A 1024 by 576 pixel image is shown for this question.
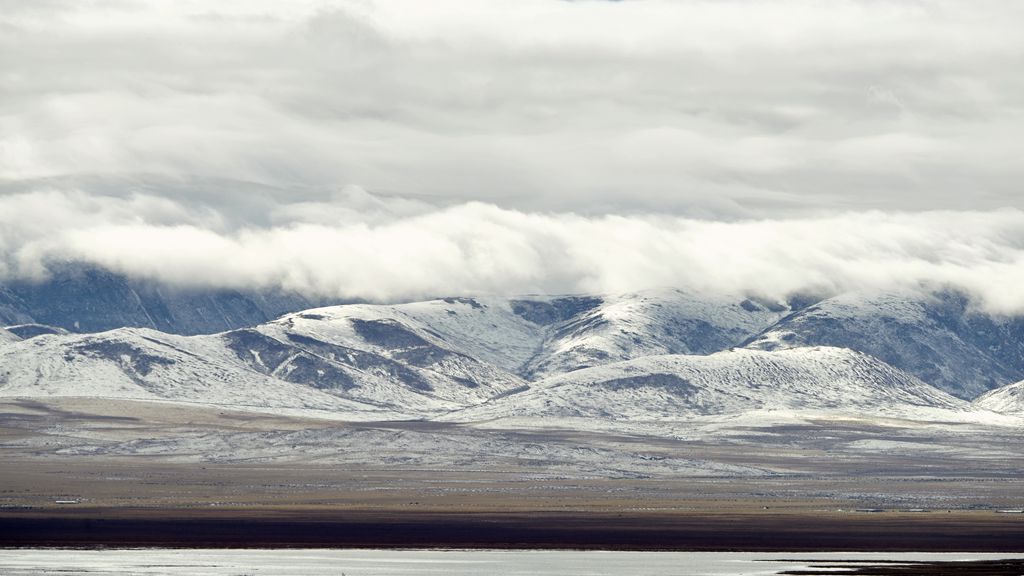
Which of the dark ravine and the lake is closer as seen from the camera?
the lake

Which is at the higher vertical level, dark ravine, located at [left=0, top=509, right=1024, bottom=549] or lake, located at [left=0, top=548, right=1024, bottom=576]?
lake, located at [left=0, top=548, right=1024, bottom=576]

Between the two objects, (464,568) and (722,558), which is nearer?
(464,568)

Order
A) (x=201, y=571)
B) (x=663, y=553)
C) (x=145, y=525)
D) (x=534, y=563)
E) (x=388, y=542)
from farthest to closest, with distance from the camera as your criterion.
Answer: (x=145, y=525) < (x=388, y=542) < (x=663, y=553) < (x=534, y=563) < (x=201, y=571)

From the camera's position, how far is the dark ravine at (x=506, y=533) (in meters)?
160

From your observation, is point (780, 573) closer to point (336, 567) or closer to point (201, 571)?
point (336, 567)

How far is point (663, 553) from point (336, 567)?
32.2m

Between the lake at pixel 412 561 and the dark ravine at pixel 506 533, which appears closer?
the lake at pixel 412 561

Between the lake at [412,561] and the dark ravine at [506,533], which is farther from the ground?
the lake at [412,561]

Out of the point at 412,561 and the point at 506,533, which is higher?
the point at 412,561

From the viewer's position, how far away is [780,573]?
135 metres

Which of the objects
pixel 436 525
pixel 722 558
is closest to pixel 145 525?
pixel 436 525

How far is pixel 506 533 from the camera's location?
578ft

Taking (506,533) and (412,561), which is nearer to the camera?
(412,561)

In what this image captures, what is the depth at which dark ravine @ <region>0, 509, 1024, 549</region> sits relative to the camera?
6319 inches
